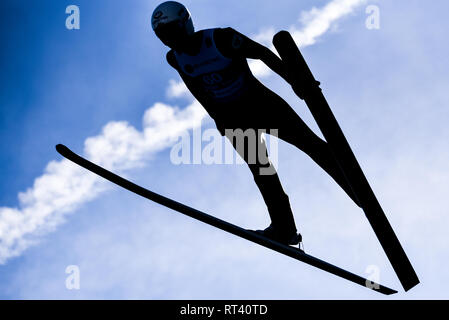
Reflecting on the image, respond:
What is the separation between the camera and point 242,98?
605 cm

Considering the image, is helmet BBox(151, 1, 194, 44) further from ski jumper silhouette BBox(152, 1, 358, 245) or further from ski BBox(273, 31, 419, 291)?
ski BBox(273, 31, 419, 291)

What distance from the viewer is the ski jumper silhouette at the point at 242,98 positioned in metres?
5.77

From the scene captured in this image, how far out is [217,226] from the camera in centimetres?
622

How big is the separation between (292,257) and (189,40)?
2.81 meters

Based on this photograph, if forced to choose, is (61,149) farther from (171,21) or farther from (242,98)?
(242,98)

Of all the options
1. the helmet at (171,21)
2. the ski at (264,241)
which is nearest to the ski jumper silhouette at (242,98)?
the helmet at (171,21)

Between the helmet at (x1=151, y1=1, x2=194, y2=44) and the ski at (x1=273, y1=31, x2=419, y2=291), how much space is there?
3.95 ft

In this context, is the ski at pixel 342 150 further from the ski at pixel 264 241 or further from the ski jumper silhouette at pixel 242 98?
the ski at pixel 264 241

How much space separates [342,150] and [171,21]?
2.36 meters

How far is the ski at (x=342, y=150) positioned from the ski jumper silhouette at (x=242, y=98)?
1.07 ft

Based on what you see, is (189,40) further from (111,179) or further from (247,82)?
(111,179)
